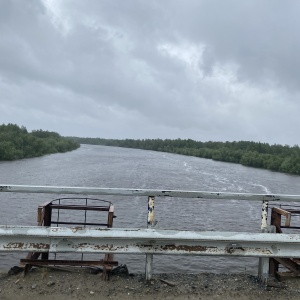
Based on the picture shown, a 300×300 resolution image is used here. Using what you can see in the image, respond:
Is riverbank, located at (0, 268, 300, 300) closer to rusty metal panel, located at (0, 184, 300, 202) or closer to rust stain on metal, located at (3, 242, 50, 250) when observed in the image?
rust stain on metal, located at (3, 242, 50, 250)

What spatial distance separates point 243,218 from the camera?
727 inches

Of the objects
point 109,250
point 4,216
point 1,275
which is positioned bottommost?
point 4,216

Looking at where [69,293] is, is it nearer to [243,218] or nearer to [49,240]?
[49,240]

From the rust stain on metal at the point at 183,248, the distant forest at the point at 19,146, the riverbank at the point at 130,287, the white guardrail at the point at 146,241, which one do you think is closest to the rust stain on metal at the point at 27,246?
the white guardrail at the point at 146,241

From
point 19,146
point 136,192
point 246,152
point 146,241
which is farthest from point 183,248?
point 246,152

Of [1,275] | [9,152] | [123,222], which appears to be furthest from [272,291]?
[9,152]

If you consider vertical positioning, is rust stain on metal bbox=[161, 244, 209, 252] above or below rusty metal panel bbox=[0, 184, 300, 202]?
below

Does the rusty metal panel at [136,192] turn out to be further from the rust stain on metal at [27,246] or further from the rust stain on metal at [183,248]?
the rust stain on metal at [27,246]

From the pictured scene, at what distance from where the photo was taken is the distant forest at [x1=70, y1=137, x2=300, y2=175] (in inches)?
2776

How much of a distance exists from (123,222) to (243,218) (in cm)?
623

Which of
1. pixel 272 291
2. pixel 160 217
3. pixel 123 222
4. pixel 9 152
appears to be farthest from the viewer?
pixel 9 152

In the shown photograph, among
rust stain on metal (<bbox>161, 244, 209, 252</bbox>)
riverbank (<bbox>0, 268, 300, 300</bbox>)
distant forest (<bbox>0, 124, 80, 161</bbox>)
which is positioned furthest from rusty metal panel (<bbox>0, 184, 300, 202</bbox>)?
distant forest (<bbox>0, 124, 80, 161</bbox>)

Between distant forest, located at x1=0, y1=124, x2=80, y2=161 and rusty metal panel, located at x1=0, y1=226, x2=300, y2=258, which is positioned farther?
distant forest, located at x1=0, y1=124, x2=80, y2=161

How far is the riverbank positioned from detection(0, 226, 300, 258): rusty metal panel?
55 centimetres
